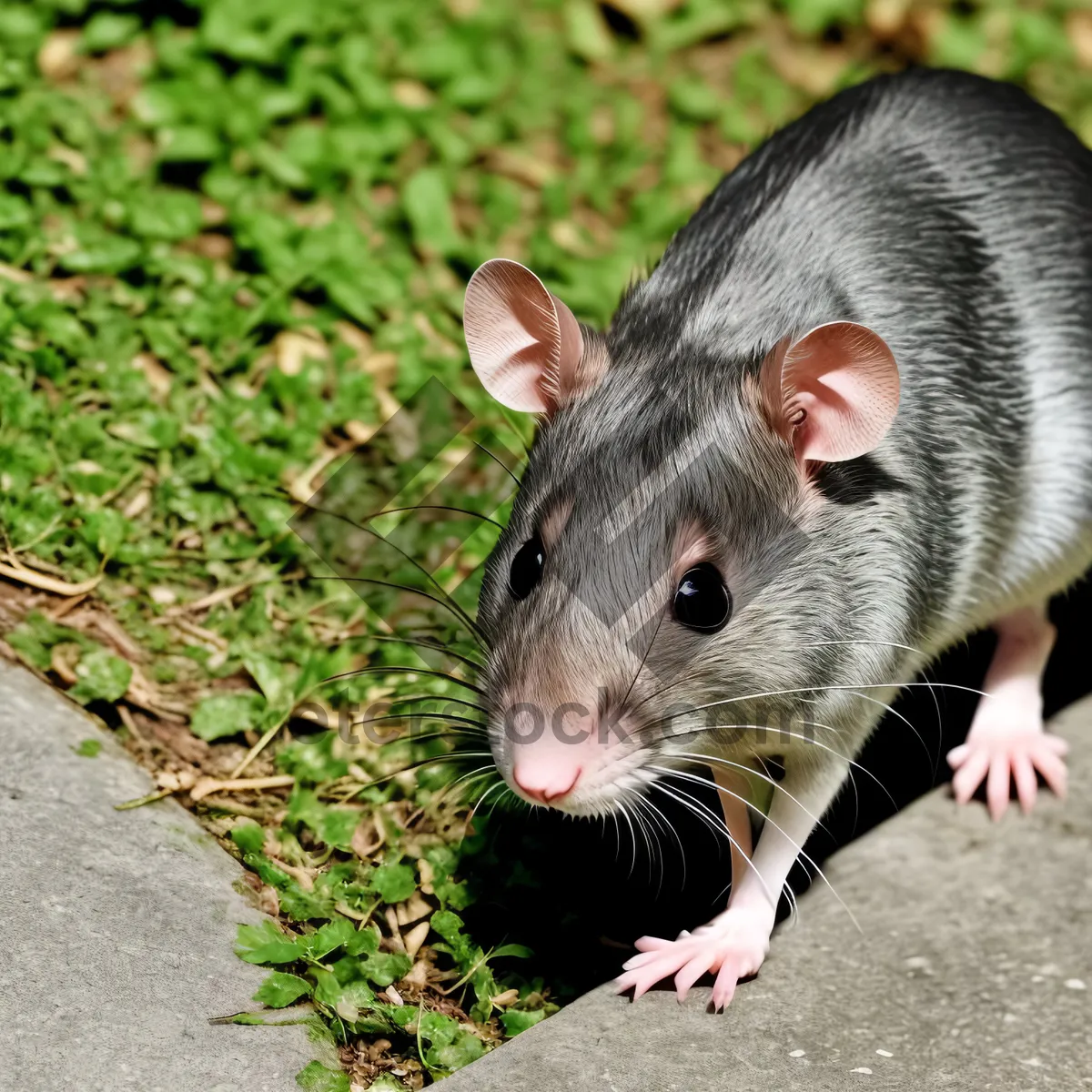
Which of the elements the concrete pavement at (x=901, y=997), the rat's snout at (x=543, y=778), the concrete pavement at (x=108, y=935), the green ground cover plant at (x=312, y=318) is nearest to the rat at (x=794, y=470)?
the rat's snout at (x=543, y=778)

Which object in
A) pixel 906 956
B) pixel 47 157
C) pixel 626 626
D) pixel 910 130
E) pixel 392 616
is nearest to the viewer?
pixel 626 626

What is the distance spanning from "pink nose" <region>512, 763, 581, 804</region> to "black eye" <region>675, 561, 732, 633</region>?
0.45m

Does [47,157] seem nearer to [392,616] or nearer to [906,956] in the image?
[392,616]

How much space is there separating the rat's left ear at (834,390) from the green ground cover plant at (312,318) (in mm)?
1035

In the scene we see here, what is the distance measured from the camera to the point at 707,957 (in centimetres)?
340

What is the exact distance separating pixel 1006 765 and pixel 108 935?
96.6 inches

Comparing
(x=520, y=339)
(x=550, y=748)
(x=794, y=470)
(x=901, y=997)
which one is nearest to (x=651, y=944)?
(x=901, y=997)

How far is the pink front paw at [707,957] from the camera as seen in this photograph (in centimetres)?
337

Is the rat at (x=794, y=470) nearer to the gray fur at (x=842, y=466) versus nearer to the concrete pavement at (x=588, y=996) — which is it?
the gray fur at (x=842, y=466)

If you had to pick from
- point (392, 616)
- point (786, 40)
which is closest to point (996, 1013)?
point (392, 616)

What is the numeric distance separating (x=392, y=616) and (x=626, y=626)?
1.51m

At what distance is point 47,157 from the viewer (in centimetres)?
525

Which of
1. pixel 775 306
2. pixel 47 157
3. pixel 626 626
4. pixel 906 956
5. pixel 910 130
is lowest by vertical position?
pixel 906 956

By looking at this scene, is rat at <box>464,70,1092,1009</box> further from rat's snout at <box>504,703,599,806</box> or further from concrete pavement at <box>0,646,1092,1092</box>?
concrete pavement at <box>0,646,1092,1092</box>
